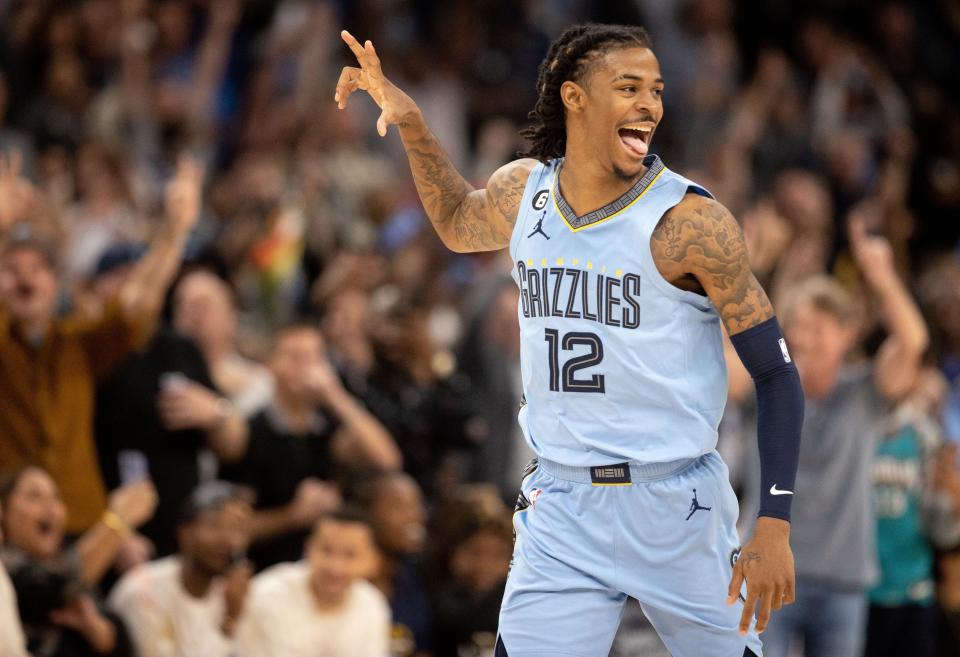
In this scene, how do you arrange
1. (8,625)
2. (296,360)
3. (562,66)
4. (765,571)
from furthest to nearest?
(296,360) → (8,625) → (562,66) → (765,571)

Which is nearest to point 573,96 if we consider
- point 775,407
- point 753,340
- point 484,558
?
point 753,340

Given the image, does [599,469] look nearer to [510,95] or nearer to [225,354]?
[225,354]

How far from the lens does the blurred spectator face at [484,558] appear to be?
24.8 feet

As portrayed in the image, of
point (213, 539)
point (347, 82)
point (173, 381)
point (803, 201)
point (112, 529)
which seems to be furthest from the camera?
point (803, 201)

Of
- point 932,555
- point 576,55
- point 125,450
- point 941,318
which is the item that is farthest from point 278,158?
point 576,55

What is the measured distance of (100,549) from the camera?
6.55m

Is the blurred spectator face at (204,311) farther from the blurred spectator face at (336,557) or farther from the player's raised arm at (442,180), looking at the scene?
the player's raised arm at (442,180)

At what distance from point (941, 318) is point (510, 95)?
4545 millimetres

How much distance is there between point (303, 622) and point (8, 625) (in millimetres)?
1365

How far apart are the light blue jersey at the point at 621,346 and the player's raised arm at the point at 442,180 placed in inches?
14.3

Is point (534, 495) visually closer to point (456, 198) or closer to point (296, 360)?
point (456, 198)

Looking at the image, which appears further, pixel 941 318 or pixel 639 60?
pixel 941 318

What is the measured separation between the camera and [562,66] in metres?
4.46

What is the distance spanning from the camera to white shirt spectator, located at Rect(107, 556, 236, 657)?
6.51 m
